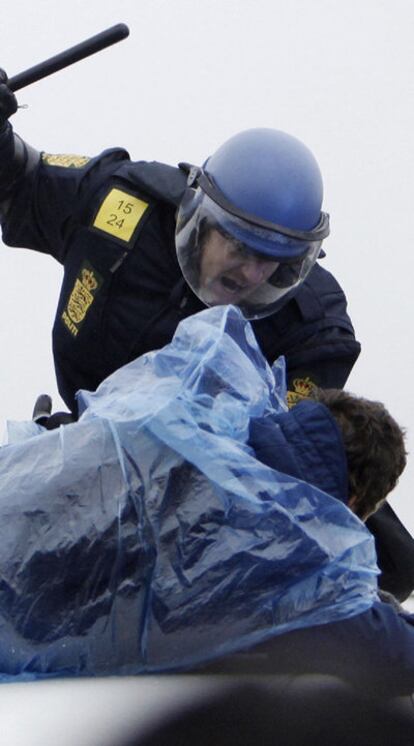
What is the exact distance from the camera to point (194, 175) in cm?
218

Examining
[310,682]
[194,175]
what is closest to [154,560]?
[310,682]

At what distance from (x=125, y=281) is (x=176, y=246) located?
11 centimetres

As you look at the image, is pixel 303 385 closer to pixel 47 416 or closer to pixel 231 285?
pixel 231 285

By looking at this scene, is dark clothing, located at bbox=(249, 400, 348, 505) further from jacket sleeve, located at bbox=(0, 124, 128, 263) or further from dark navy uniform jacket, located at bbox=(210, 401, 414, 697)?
jacket sleeve, located at bbox=(0, 124, 128, 263)

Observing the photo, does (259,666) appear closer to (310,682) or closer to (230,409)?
(310,682)

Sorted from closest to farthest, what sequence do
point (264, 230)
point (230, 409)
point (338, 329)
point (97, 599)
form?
1. point (97, 599)
2. point (230, 409)
3. point (264, 230)
4. point (338, 329)

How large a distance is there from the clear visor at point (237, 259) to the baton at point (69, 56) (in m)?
0.26

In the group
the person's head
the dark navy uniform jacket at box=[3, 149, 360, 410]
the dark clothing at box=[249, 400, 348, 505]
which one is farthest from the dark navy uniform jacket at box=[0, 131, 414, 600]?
the dark clothing at box=[249, 400, 348, 505]

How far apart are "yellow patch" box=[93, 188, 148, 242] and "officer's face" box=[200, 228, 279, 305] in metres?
0.17

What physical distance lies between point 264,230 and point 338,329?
228mm

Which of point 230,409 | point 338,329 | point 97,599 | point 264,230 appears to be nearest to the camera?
point 97,599

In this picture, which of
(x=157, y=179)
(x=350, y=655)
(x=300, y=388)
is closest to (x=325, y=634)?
(x=350, y=655)

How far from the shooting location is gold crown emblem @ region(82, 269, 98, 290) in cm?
221

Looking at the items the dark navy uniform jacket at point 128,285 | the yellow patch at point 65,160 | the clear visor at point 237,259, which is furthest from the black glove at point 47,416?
the yellow patch at point 65,160
